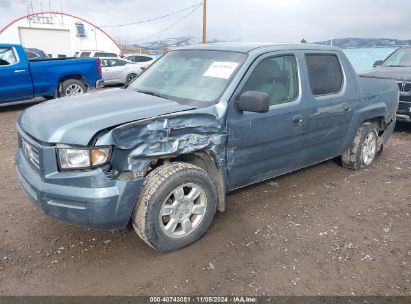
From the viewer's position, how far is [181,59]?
4.09 m

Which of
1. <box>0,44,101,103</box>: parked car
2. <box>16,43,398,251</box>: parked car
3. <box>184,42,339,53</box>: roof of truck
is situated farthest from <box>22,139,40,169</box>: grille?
<box>0,44,101,103</box>: parked car

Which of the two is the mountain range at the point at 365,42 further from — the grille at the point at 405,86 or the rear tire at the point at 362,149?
the rear tire at the point at 362,149

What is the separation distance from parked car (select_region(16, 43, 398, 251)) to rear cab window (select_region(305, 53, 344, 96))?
0.04ft

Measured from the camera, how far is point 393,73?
26.0 ft

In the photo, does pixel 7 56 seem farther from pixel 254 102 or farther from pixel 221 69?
pixel 254 102

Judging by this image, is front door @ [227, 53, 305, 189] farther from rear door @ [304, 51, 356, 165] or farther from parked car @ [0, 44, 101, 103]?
parked car @ [0, 44, 101, 103]

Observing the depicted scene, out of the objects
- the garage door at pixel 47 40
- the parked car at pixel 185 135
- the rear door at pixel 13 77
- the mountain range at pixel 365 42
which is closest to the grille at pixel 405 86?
the parked car at pixel 185 135

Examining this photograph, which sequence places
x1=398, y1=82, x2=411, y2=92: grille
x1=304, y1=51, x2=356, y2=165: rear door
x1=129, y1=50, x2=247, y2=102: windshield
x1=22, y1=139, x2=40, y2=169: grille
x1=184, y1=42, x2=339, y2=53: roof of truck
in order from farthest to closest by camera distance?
x1=398, y1=82, x2=411, y2=92: grille < x1=304, y1=51, x2=356, y2=165: rear door < x1=184, y1=42, x2=339, y2=53: roof of truck < x1=129, y1=50, x2=247, y2=102: windshield < x1=22, y1=139, x2=40, y2=169: grille

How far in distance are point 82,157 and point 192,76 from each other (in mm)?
1538

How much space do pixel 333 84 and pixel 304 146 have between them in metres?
0.92

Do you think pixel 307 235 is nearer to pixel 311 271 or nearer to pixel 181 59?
pixel 311 271

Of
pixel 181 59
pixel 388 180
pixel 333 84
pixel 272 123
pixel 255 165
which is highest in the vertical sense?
pixel 181 59

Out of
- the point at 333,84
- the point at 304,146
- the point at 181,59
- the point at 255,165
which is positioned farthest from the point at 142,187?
the point at 333,84

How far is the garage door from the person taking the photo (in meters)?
32.9
